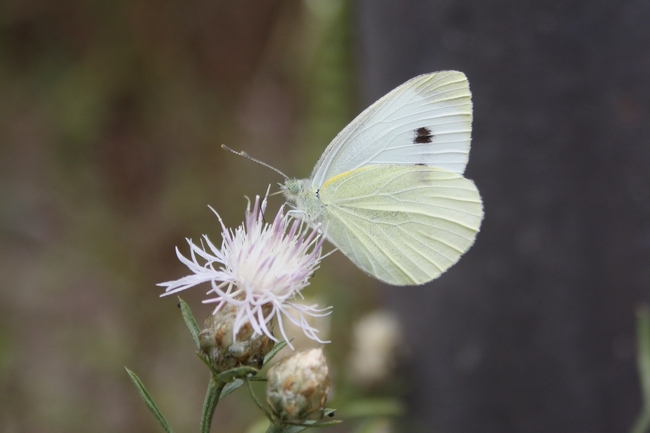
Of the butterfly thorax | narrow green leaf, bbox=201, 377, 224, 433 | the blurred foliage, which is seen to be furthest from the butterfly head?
the blurred foliage

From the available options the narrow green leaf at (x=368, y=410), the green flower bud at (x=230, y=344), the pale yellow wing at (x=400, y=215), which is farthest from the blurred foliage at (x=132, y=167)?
the green flower bud at (x=230, y=344)

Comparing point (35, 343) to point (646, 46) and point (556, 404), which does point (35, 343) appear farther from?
point (646, 46)

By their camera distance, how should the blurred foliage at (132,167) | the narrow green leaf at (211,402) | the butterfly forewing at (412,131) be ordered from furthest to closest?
1. the blurred foliage at (132,167)
2. the butterfly forewing at (412,131)
3. the narrow green leaf at (211,402)

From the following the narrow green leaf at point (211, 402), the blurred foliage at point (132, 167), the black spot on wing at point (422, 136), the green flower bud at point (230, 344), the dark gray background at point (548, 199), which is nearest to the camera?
the narrow green leaf at point (211, 402)

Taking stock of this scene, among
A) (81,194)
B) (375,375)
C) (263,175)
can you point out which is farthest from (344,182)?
(81,194)

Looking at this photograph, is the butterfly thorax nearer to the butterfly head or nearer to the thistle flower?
the butterfly head

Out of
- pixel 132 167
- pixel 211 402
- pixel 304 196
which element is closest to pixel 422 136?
pixel 304 196

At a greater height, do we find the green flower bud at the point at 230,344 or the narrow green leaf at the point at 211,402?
the green flower bud at the point at 230,344

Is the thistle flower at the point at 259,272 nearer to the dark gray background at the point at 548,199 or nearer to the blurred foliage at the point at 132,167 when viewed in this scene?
the dark gray background at the point at 548,199
